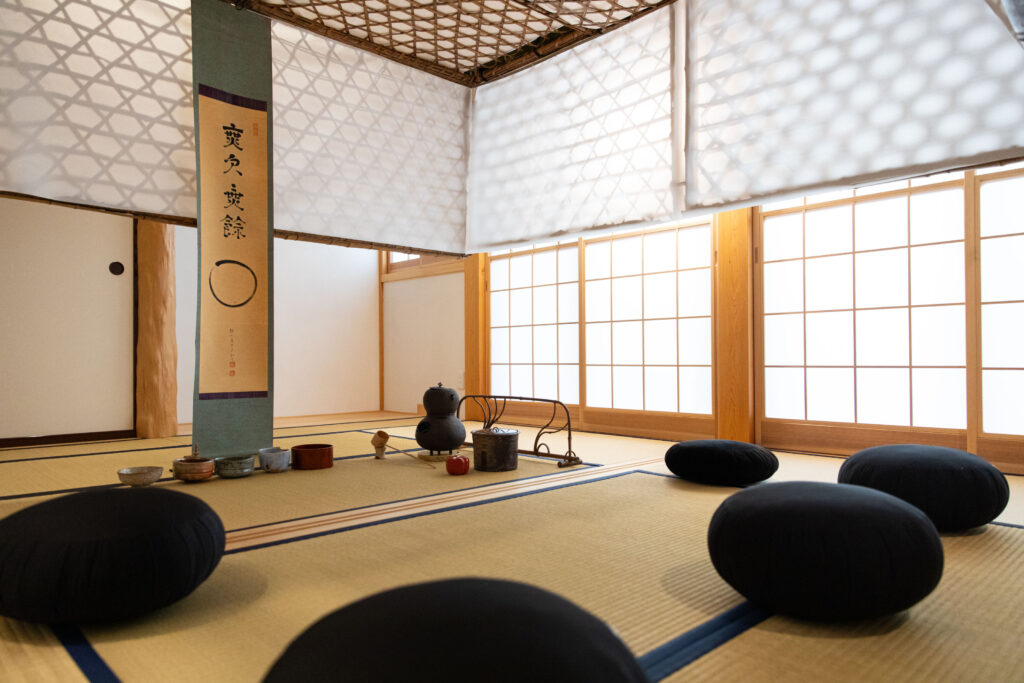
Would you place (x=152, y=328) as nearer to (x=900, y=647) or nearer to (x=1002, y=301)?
(x=900, y=647)

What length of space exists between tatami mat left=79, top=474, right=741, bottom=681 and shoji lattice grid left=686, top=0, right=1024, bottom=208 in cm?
192

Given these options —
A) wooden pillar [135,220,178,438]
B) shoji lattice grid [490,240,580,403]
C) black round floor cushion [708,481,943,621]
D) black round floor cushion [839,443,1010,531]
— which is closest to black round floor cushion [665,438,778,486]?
black round floor cushion [839,443,1010,531]

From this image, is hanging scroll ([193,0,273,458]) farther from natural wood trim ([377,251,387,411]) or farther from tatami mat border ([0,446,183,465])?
natural wood trim ([377,251,387,411])

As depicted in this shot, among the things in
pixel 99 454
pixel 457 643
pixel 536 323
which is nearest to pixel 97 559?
pixel 457 643

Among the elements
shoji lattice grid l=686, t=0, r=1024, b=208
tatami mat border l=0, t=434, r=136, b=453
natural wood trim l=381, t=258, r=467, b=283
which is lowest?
tatami mat border l=0, t=434, r=136, b=453

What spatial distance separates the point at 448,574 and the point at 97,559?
2.85ft

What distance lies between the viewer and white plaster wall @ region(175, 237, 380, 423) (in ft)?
21.7

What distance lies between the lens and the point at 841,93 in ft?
10.4

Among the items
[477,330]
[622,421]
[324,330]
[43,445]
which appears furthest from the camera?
[324,330]

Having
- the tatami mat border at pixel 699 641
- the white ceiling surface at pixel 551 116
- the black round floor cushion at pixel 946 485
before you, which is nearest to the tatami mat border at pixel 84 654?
the tatami mat border at pixel 699 641

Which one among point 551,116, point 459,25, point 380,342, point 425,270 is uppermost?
point 459,25

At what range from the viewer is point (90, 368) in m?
4.87

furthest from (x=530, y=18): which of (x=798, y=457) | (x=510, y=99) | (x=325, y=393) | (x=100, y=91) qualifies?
(x=325, y=393)

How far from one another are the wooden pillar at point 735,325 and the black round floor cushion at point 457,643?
350cm
